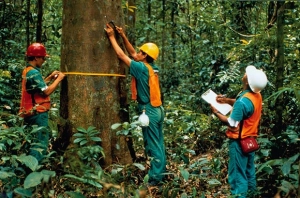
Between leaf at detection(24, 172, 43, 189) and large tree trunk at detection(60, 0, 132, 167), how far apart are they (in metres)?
1.65

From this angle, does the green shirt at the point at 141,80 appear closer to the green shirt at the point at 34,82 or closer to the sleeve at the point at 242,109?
the green shirt at the point at 34,82

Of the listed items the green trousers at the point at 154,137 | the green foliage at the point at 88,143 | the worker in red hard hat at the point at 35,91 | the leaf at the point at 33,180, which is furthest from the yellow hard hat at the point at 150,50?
the leaf at the point at 33,180

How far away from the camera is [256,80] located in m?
4.97

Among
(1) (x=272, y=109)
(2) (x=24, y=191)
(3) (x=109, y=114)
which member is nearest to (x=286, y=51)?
(1) (x=272, y=109)

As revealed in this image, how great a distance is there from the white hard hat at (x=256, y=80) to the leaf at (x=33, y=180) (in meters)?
2.69

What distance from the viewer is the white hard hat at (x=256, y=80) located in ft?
16.3

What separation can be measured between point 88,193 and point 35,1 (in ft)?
26.0

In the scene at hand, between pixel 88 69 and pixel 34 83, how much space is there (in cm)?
99

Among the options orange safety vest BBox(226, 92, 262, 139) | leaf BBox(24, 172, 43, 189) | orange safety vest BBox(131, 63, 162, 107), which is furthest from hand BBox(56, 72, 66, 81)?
orange safety vest BBox(226, 92, 262, 139)

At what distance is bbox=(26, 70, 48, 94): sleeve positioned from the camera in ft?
18.4

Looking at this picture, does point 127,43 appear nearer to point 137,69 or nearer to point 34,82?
point 137,69

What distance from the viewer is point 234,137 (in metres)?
5.12

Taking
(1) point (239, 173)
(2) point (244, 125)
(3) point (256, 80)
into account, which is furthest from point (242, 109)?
(1) point (239, 173)

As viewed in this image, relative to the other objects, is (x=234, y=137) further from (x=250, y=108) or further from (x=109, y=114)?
(x=109, y=114)
